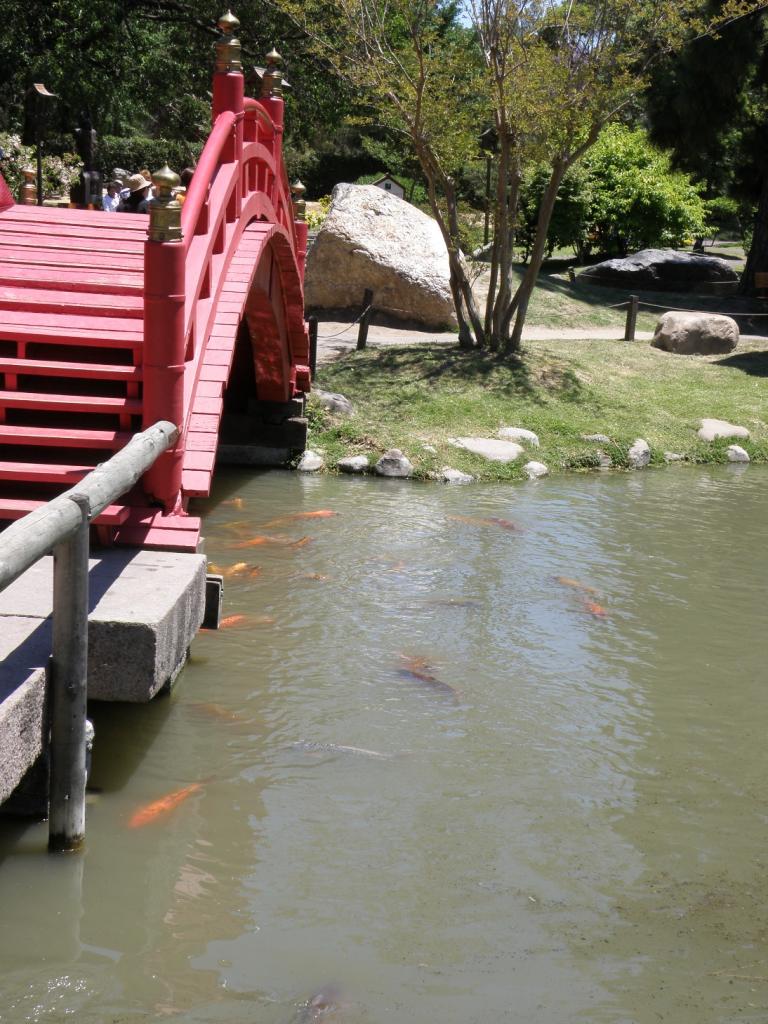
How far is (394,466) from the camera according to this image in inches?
512

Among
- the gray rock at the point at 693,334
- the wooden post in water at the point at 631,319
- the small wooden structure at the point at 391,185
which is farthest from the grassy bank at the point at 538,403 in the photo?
the small wooden structure at the point at 391,185

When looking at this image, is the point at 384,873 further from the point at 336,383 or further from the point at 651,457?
the point at 336,383

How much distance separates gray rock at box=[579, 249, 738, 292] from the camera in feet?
82.3

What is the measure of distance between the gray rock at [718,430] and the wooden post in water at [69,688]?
457 inches

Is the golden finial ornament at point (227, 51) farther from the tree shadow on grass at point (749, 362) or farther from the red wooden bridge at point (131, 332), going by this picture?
the tree shadow on grass at point (749, 362)

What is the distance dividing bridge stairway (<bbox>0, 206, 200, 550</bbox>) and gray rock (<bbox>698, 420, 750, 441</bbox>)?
9064 mm

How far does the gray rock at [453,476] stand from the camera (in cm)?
1291

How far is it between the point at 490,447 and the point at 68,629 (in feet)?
31.6

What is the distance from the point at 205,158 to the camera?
7.60 meters

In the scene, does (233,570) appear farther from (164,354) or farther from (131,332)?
(164,354)

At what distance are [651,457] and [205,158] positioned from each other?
26.4 feet

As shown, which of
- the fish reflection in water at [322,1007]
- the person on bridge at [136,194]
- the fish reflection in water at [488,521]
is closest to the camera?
the fish reflection in water at [322,1007]

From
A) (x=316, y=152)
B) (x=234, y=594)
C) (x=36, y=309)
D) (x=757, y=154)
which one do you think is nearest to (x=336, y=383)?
(x=234, y=594)

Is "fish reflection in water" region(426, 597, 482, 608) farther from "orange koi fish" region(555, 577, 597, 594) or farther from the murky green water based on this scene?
"orange koi fish" region(555, 577, 597, 594)
